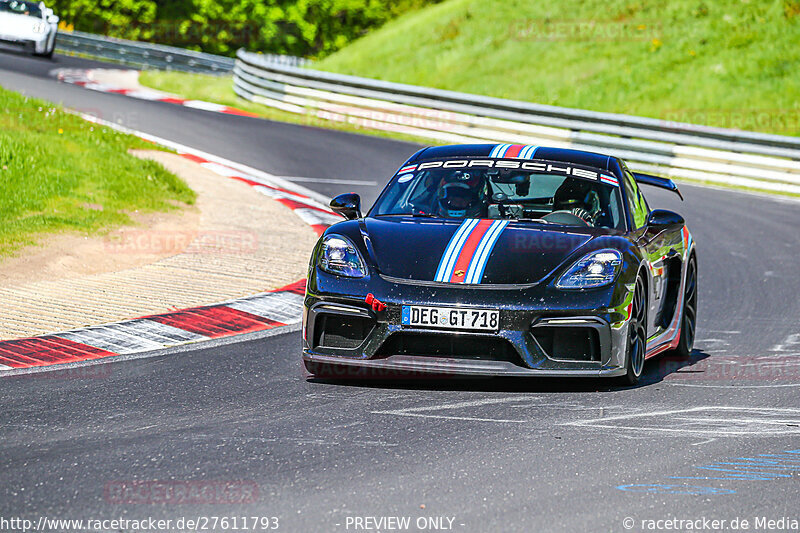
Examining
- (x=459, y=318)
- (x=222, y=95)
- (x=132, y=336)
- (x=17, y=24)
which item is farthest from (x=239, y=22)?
(x=459, y=318)

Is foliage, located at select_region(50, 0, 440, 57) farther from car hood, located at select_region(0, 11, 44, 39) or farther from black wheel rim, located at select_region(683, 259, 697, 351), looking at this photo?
black wheel rim, located at select_region(683, 259, 697, 351)

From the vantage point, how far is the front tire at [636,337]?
266 inches

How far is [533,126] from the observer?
2233cm

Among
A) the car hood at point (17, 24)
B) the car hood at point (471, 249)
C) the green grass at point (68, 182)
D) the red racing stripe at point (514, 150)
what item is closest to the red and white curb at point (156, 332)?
the car hood at point (471, 249)

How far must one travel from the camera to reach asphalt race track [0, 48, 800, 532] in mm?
4590

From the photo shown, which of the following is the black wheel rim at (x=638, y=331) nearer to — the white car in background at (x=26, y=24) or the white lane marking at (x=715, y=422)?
the white lane marking at (x=715, y=422)

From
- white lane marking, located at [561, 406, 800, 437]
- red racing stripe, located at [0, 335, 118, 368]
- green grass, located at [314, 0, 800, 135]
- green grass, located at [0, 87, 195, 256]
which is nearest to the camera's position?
white lane marking, located at [561, 406, 800, 437]

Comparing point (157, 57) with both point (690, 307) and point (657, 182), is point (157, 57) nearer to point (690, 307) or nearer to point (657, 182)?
point (657, 182)

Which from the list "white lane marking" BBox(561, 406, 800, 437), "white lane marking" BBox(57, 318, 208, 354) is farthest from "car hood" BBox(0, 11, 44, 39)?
"white lane marking" BBox(561, 406, 800, 437)

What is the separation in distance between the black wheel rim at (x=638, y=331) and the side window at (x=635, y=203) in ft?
2.50

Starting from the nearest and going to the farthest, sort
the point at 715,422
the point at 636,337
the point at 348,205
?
the point at 715,422, the point at 636,337, the point at 348,205

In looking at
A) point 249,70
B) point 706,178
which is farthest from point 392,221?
point 249,70

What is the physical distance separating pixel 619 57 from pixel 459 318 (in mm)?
25687

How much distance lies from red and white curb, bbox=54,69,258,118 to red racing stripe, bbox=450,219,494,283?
1768cm
